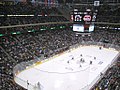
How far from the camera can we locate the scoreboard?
92.3ft

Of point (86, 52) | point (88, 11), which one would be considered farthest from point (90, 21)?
point (86, 52)

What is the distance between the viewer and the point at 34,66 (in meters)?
23.7

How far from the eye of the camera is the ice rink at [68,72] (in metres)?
18.3

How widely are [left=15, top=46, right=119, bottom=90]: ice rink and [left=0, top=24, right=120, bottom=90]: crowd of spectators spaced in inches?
67.8

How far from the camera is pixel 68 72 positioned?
2194 cm

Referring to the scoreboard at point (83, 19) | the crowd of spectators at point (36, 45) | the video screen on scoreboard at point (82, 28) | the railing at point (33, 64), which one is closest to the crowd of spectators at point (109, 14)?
the crowd of spectators at point (36, 45)

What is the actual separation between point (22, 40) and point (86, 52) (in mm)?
10628

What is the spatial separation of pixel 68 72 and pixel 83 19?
967cm

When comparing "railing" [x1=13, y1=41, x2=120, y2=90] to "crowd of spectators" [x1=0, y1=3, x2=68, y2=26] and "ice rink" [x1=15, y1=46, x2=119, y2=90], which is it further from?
"crowd of spectators" [x1=0, y1=3, x2=68, y2=26]

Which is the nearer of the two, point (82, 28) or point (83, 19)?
point (83, 19)

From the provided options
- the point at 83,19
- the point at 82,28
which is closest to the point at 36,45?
the point at 82,28

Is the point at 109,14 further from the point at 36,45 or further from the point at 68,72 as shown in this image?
the point at 68,72

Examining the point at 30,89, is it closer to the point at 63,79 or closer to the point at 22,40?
the point at 63,79

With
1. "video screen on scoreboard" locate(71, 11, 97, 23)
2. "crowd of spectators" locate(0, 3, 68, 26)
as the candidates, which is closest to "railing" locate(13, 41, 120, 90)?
"video screen on scoreboard" locate(71, 11, 97, 23)
